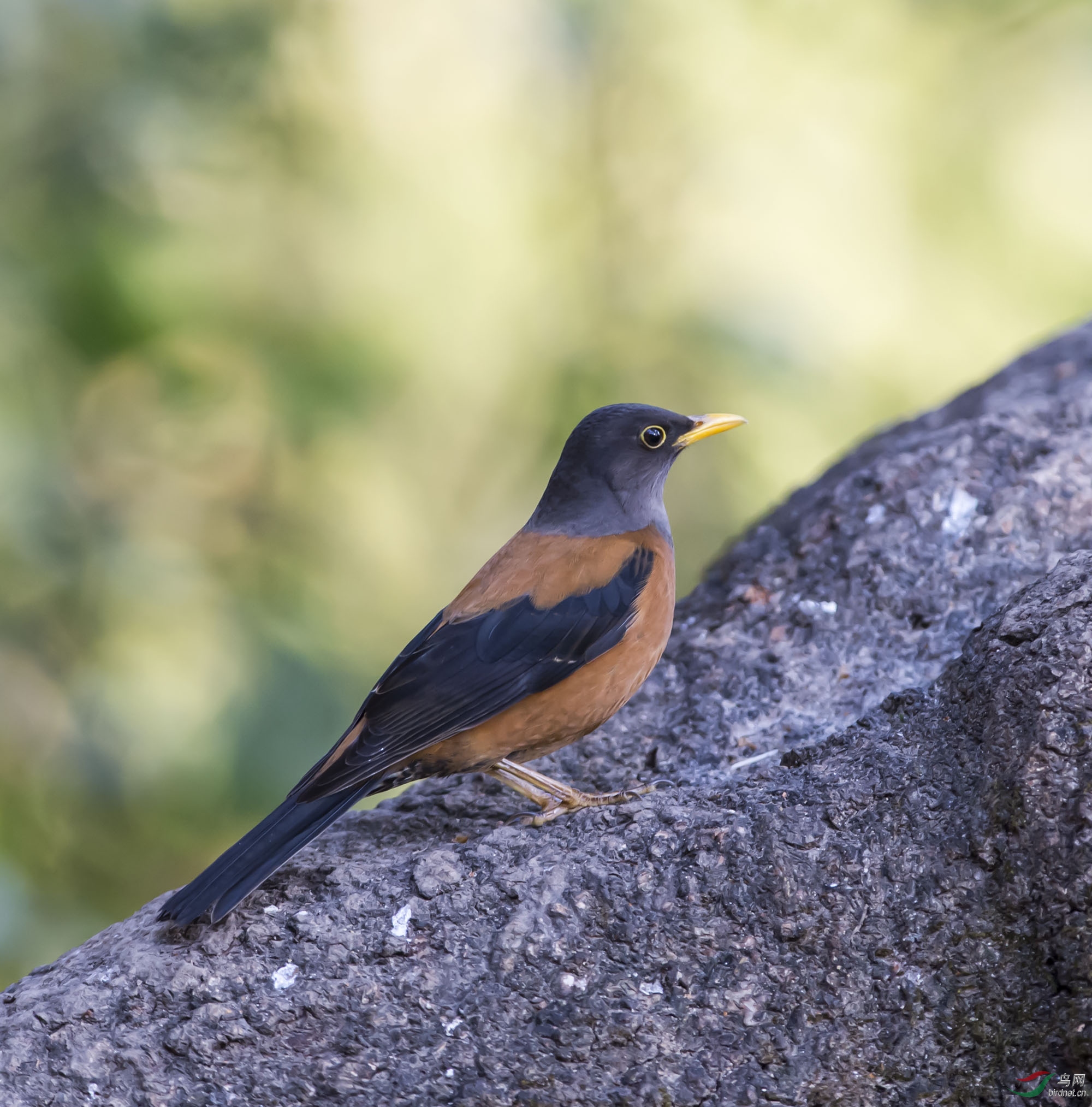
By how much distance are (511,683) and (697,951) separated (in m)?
1.07

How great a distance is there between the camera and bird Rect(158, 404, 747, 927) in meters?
3.22

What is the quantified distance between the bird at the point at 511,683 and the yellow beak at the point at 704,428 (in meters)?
0.44

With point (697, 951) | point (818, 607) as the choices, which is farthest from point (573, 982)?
point (818, 607)

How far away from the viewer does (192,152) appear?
540 cm

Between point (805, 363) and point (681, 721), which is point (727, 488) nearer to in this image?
point (805, 363)

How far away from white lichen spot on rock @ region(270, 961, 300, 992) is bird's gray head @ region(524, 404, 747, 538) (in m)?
1.77

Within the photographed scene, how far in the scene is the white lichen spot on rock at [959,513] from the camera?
3.93m

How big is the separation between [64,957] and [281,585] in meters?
2.67

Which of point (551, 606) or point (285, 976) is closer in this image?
point (285, 976)

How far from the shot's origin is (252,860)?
2.94 m

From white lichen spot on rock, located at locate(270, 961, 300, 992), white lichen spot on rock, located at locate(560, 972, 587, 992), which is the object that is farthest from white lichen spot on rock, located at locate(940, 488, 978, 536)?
white lichen spot on rock, located at locate(270, 961, 300, 992)

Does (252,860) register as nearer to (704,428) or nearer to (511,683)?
(511,683)

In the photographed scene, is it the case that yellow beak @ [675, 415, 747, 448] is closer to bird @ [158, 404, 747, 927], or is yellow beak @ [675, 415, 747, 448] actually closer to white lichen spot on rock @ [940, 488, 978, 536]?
bird @ [158, 404, 747, 927]

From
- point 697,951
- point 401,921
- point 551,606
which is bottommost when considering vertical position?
point 697,951
